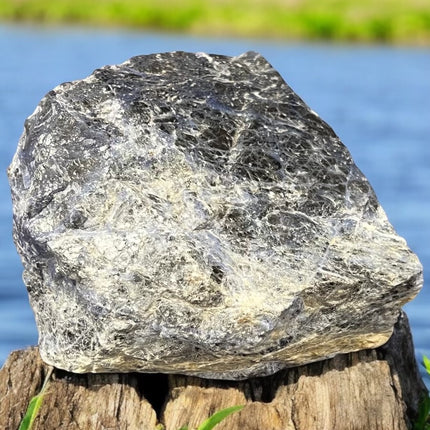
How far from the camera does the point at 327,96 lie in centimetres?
2589

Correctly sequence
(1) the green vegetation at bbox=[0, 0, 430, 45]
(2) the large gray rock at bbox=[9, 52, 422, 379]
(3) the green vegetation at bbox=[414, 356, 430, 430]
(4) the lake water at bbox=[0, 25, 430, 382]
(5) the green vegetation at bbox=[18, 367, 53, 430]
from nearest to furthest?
(2) the large gray rock at bbox=[9, 52, 422, 379] → (5) the green vegetation at bbox=[18, 367, 53, 430] → (3) the green vegetation at bbox=[414, 356, 430, 430] → (4) the lake water at bbox=[0, 25, 430, 382] → (1) the green vegetation at bbox=[0, 0, 430, 45]

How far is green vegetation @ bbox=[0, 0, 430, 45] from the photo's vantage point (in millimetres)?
37812

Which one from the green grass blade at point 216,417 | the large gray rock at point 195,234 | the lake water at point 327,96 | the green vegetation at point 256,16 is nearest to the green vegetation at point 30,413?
the large gray rock at point 195,234

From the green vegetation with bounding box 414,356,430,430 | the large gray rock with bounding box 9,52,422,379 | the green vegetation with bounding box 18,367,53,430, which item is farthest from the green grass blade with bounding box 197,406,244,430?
the green vegetation with bounding box 414,356,430,430

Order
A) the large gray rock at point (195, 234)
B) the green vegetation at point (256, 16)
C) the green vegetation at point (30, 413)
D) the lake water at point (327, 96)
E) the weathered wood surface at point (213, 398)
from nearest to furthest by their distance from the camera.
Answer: the large gray rock at point (195, 234), the green vegetation at point (30, 413), the weathered wood surface at point (213, 398), the lake water at point (327, 96), the green vegetation at point (256, 16)

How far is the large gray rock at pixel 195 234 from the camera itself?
451 cm

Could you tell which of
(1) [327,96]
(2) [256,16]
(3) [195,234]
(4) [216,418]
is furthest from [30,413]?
(2) [256,16]

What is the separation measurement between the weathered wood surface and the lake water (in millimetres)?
3593

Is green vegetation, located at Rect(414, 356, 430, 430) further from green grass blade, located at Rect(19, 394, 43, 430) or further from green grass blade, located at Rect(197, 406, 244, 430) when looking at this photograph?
green grass blade, located at Rect(19, 394, 43, 430)

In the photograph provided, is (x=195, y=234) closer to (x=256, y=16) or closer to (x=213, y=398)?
(x=213, y=398)

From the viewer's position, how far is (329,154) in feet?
16.2

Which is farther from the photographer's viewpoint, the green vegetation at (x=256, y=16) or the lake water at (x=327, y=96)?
the green vegetation at (x=256, y=16)

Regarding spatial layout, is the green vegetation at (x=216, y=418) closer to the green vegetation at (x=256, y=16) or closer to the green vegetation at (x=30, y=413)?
the green vegetation at (x=30, y=413)

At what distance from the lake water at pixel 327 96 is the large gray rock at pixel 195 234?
154 inches
